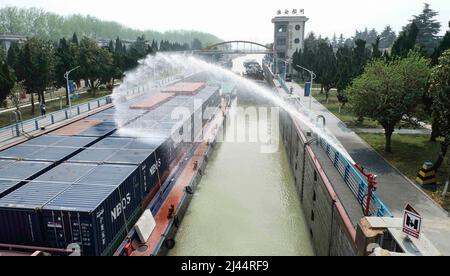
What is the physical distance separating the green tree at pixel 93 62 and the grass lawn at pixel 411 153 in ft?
157

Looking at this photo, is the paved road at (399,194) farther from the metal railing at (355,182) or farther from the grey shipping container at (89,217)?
the grey shipping container at (89,217)

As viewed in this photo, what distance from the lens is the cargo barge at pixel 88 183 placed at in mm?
14133

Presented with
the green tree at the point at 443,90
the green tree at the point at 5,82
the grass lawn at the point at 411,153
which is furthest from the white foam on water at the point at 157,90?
the green tree at the point at 5,82

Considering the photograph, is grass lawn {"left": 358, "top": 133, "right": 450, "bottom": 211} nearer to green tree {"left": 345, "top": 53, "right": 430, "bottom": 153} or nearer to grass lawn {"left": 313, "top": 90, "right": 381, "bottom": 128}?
green tree {"left": 345, "top": 53, "right": 430, "bottom": 153}

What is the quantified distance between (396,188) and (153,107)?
1037 inches

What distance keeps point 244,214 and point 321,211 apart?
274 inches

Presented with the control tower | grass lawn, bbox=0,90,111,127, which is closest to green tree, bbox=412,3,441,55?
the control tower

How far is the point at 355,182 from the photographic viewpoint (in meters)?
17.8

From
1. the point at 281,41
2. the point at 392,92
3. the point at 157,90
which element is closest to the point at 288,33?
the point at 281,41

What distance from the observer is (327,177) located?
20234 millimetres

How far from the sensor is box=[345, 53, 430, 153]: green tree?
2631cm

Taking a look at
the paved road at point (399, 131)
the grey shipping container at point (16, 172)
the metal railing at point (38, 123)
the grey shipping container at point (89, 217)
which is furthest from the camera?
the paved road at point (399, 131)

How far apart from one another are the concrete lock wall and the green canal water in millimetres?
1378

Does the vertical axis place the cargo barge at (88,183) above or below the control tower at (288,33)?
below
